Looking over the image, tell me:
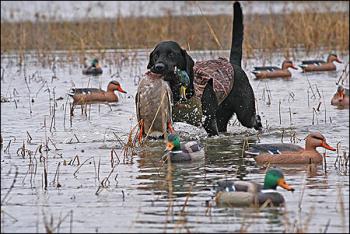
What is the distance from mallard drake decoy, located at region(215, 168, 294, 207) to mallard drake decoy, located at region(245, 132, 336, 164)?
61.6 inches

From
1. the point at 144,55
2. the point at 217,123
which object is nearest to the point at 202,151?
the point at 217,123

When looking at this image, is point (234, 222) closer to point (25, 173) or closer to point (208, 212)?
point (208, 212)

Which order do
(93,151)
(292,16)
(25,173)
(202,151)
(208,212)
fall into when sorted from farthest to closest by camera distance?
(292,16), (93,151), (202,151), (25,173), (208,212)

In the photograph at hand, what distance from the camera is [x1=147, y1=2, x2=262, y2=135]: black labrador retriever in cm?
1005

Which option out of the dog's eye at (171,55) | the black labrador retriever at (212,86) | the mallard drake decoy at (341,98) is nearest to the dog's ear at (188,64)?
the black labrador retriever at (212,86)

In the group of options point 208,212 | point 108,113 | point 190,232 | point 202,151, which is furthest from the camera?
point 108,113

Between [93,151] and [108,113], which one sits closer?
[93,151]

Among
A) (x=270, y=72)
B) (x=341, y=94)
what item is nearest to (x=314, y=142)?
(x=341, y=94)

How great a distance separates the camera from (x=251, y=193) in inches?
272

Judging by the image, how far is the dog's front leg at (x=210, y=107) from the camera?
10.5m

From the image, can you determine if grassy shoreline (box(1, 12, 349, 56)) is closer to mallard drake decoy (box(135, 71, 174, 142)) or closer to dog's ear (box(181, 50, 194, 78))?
dog's ear (box(181, 50, 194, 78))

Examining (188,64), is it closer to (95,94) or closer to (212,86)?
(212,86)

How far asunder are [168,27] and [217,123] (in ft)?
37.4

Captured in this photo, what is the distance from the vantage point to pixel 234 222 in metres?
6.46
